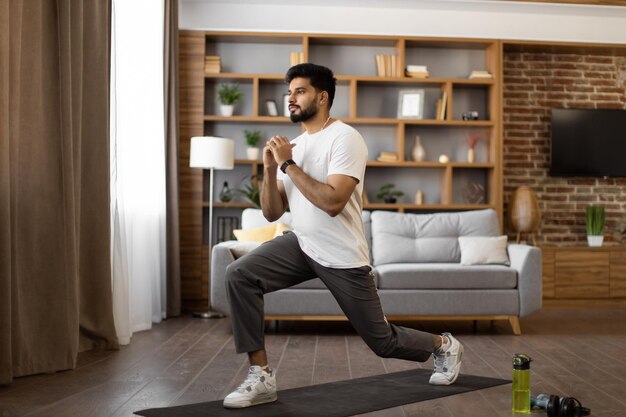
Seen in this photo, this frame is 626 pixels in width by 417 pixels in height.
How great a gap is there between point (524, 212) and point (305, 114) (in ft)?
15.1

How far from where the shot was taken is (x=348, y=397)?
131 inches

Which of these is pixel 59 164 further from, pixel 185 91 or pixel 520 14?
pixel 520 14

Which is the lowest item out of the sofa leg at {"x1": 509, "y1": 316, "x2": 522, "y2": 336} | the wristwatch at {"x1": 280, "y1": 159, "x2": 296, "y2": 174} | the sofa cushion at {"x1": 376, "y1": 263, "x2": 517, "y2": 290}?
the sofa leg at {"x1": 509, "y1": 316, "x2": 522, "y2": 336}

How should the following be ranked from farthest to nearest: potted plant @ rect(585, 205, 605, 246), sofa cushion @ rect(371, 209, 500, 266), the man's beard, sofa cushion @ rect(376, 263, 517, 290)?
potted plant @ rect(585, 205, 605, 246), sofa cushion @ rect(371, 209, 500, 266), sofa cushion @ rect(376, 263, 517, 290), the man's beard

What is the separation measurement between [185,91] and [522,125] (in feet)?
10.8

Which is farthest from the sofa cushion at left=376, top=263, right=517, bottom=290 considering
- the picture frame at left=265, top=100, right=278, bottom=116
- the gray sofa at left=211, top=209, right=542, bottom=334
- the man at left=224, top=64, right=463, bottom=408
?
the picture frame at left=265, top=100, right=278, bottom=116

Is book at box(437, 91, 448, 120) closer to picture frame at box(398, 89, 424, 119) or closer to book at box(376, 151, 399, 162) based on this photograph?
picture frame at box(398, 89, 424, 119)

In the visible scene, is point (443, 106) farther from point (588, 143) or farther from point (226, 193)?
point (226, 193)

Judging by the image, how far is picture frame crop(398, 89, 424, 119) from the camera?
289 inches

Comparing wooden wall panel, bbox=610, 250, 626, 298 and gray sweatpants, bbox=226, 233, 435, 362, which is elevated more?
gray sweatpants, bbox=226, 233, 435, 362

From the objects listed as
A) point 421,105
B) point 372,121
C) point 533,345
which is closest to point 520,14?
point 421,105

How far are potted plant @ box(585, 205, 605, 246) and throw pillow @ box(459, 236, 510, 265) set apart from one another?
2.09 metres

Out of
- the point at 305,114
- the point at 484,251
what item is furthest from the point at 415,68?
the point at 305,114

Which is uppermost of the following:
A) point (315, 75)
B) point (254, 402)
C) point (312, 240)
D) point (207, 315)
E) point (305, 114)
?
point (315, 75)
